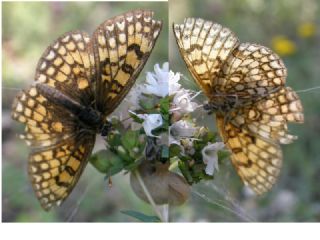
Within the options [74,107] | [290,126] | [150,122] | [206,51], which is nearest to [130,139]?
[150,122]

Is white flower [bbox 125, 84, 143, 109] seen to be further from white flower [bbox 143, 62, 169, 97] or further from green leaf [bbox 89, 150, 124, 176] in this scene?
green leaf [bbox 89, 150, 124, 176]

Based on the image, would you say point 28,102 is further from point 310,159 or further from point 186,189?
point 310,159

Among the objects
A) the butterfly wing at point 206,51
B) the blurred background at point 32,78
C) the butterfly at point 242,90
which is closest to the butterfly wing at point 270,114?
the butterfly at point 242,90

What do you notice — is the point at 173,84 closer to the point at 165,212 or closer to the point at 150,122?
the point at 150,122

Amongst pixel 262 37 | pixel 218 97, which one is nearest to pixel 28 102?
pixel 218 97

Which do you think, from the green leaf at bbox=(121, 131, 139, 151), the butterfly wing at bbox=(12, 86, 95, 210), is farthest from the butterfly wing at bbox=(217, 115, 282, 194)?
the butterfly wing at bbox=(12, 86, 95, 210)

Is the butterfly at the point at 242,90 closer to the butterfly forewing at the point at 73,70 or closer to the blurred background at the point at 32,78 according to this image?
the butterfly forewing at the point at 73,70

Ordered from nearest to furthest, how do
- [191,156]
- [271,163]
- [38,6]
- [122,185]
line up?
1. [191,156]
2. [271,163]
3. [122,185]
4. [38,6]
